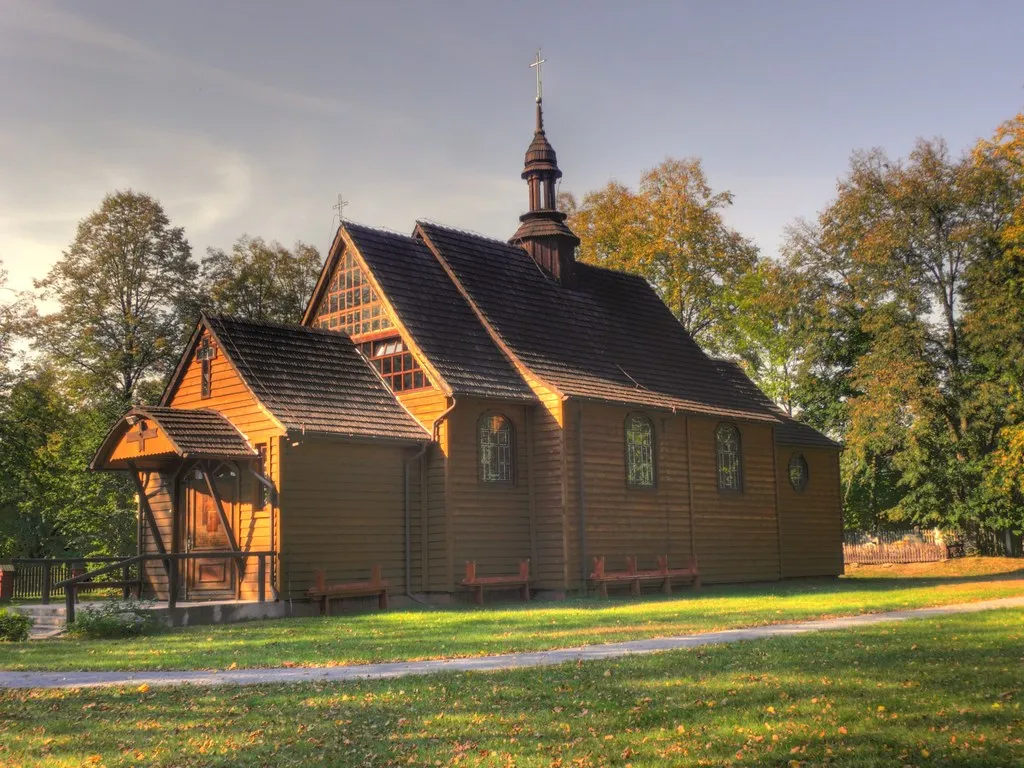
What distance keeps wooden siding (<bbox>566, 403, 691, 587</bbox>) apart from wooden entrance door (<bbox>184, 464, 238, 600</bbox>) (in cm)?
766

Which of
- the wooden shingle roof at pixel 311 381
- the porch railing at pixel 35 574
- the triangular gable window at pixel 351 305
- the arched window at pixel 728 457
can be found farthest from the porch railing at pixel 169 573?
the arched window at pixel 728 457

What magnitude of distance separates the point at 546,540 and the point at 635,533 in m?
2.65

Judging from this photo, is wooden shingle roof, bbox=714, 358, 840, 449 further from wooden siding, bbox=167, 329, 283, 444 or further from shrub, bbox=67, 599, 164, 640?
shrub, bbox=67, 599, 164, 640

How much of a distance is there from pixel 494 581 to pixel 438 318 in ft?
21.2

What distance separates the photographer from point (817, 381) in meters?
48.2

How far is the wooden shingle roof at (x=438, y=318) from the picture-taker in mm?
25359

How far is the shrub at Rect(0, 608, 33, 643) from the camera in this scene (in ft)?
61.4

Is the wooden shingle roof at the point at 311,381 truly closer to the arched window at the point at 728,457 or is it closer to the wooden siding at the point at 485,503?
the wooden siding at the point at 485,503

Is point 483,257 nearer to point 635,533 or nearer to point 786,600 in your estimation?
point 635,533

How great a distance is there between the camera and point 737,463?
103ft

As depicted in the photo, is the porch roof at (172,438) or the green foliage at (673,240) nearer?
the porch roof at (172,438)

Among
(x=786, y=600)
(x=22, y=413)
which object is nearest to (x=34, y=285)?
(x=22, y=413)

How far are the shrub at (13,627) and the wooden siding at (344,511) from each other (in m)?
4.91

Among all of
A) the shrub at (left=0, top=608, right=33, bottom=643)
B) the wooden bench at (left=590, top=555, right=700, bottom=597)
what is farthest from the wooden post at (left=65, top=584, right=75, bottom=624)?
the wooden bench at (left=590, top=555, right=700, bottom=597)
